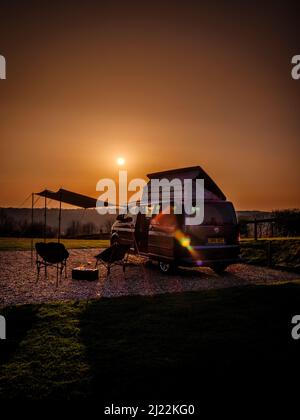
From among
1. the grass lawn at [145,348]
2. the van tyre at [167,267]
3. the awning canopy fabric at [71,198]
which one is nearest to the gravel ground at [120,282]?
the van tyre at [167,267]

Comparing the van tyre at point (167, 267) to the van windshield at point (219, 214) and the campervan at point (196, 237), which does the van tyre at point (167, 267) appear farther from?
the van windshield at point (219, 214)

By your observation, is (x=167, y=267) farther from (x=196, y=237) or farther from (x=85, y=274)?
(x=85, y=274)

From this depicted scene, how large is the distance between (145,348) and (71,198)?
9.93 meters

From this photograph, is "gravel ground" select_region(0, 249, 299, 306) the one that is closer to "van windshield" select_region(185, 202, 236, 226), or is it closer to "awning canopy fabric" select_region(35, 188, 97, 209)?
"van windshield" select_region(185, 202, 236, 226)

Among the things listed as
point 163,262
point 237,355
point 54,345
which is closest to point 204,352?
point 237,355

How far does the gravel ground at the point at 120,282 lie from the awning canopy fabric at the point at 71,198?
2.63 metres

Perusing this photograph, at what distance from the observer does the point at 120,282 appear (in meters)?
9.25

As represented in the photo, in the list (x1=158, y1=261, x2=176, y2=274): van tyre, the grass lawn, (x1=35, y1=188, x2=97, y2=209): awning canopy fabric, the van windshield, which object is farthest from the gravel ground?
(x1=35, y1=188, x2=97, y2=209): awning canopy fabric

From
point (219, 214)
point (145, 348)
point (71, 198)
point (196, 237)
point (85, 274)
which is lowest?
point (145, 348)

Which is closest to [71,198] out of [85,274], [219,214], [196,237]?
[85,274]

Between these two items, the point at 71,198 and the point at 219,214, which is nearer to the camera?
the point at 219,214

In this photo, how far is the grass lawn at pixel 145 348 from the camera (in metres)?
3.58
